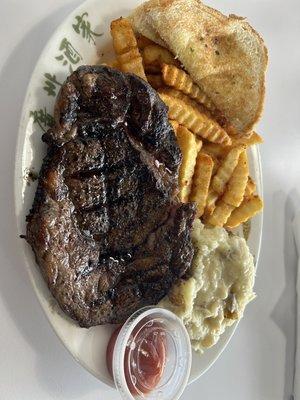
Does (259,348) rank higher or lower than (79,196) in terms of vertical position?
lower

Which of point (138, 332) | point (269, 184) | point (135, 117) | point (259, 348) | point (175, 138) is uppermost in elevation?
point (135, 117)

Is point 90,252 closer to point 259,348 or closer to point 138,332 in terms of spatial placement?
point 138,332

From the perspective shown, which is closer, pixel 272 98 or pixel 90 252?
pixel 90 252

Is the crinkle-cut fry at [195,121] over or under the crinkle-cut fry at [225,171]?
over

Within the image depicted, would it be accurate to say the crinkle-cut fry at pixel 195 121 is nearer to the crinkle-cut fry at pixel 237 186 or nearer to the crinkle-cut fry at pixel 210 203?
the crinkle-cut fry at pixel 237 186

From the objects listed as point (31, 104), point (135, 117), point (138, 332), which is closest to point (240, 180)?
point (135, 117)

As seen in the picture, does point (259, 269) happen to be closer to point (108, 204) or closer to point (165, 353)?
point (165, 353)

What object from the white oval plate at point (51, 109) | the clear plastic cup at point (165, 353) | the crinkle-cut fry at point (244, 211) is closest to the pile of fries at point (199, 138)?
the crinkle-cut fry at point (244, 211)
